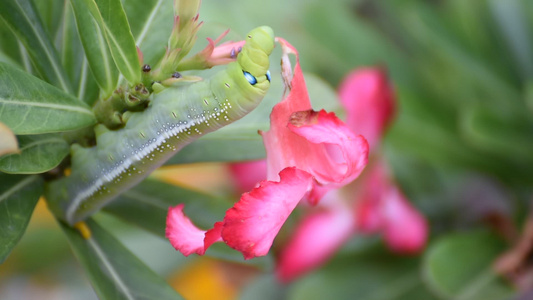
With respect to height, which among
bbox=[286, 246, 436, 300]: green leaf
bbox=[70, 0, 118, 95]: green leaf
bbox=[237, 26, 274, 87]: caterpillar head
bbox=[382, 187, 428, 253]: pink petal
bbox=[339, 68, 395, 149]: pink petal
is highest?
bbox=[237, 26, 274, 87]: caterpillar head

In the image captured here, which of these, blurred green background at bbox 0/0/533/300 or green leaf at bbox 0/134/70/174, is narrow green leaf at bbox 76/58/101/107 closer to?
green leaf at bbox 0/134/70/174

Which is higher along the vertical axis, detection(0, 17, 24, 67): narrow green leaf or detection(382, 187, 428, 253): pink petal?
detection(0, 17, 24, 67): narrow green leaf

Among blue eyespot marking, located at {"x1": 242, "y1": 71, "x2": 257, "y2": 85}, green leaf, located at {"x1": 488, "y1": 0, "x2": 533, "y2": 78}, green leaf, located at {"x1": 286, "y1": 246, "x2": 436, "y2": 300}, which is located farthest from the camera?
green leaf, located at {"x1": 488, "y1": 0, "x2": 533, "y2": 78}

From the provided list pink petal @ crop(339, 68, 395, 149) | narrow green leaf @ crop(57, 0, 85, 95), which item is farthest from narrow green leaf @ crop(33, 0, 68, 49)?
pink petal @ crop(339, 68, 395, 149)

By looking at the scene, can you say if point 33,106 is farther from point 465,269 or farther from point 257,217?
point 465,269

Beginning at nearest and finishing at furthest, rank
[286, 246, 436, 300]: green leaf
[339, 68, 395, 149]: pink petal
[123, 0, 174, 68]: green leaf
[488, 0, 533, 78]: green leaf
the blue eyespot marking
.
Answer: the blue eyespot marking → [123, 0, 174, 68]: green leaf → [339, 68, 395, 149]: pink petal → [286, 246, 436, 300]: green leaf → [488, 0, 533, 78]: green leaf

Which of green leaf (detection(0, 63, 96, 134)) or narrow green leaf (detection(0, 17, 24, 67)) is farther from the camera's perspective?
narrow green leaf (detection(0, 17, 24, 67))

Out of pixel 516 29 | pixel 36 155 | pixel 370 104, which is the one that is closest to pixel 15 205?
pixel 36 155

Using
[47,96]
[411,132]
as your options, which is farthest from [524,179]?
[47,96]
